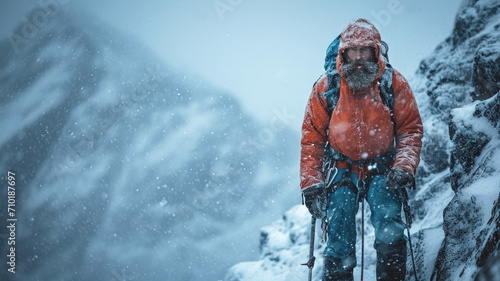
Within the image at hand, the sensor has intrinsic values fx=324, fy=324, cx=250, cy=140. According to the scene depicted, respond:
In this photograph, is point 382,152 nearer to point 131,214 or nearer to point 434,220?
point 434,220

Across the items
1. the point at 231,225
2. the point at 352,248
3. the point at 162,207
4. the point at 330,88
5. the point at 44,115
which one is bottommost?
the point at 352,248

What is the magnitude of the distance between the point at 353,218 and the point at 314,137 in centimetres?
96

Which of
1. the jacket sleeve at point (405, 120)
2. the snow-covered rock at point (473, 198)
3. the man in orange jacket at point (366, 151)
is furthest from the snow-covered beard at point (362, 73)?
the snow-covered rock at point (473, 198)

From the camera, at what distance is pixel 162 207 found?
381 ft

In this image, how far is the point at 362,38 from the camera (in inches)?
128

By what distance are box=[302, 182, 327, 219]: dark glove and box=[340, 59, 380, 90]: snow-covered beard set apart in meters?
1.12

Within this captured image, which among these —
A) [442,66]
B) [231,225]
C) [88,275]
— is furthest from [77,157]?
[442,66]

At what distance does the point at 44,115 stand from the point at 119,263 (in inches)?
2327

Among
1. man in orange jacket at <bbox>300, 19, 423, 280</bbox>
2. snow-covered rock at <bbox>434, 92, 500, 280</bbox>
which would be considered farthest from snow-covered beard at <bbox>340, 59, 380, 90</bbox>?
snow-covered rock at <bbox>434, 92, 500, 280</bbox>

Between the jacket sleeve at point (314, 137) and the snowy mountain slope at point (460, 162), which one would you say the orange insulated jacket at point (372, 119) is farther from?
the snowy mountain slope at point (460, 162)

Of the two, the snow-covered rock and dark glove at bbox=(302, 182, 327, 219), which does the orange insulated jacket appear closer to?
dark glove at bbox=(302, 182, 327, 219)

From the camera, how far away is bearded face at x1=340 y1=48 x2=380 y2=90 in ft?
10.5

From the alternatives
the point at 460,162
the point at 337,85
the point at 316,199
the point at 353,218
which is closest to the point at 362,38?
the point at 337,85

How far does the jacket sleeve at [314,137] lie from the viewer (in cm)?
354
